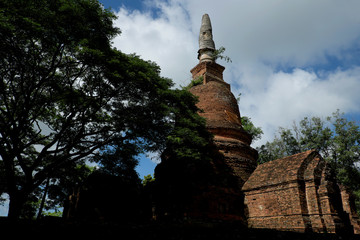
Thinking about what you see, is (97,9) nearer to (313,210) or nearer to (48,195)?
(313,210)

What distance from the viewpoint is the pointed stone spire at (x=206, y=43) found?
19702 millimetres

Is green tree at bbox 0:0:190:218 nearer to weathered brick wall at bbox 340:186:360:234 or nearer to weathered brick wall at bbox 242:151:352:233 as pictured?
weathered brick wall at bbox 242:151:352:233

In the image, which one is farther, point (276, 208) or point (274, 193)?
point (274, 193)

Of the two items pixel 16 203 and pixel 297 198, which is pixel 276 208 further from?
pixel 16 203

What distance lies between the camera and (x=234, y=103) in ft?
52.9

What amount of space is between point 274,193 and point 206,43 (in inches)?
542

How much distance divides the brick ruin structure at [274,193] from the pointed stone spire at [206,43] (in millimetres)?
6317

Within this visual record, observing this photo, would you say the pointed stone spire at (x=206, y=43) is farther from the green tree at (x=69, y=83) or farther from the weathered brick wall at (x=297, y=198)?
the weathered brick wall at (x=297, y=198)

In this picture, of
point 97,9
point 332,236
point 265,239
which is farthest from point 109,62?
point 332,236

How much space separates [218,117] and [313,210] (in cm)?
699

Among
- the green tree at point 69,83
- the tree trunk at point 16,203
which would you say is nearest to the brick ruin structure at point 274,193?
the green tree at point 69,83

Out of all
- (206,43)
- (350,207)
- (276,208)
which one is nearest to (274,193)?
(276,208)

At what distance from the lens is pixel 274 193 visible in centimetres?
1084

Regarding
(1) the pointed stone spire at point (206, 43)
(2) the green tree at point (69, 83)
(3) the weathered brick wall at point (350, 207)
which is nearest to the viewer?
(2) the green tree at point (69, 83)
